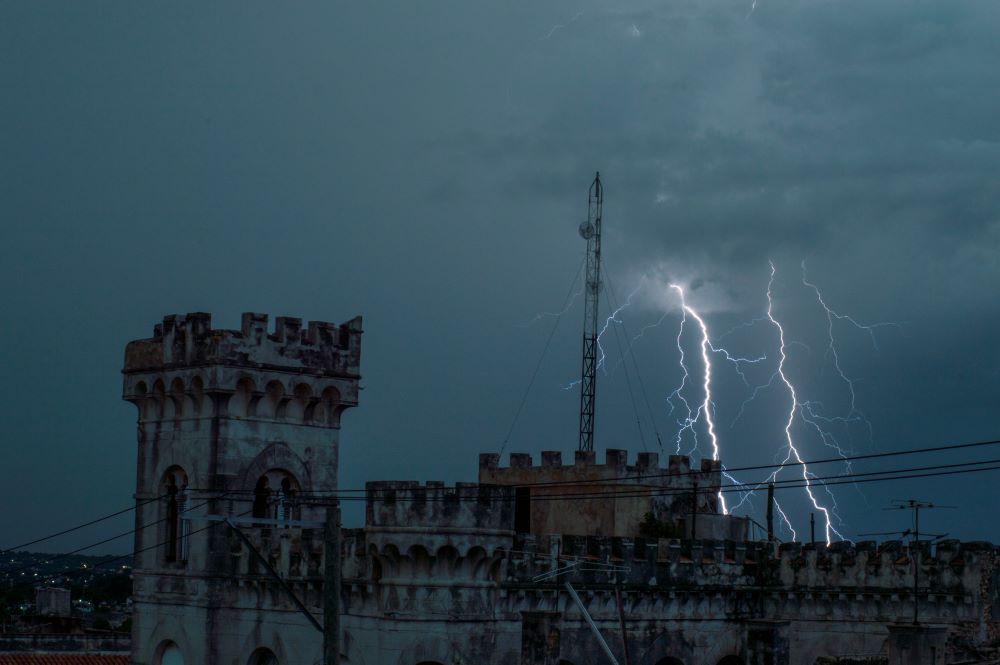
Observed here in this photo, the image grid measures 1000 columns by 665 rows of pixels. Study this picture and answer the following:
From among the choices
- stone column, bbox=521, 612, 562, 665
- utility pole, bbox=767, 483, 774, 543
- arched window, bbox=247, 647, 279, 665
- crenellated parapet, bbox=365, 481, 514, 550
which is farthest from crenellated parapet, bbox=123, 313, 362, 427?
utility pole, bbox=767, 483, 774, 543

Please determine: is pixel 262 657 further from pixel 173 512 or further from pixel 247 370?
pixel 247 370

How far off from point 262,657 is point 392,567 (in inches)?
254

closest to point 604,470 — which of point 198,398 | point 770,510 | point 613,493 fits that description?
point 613,493

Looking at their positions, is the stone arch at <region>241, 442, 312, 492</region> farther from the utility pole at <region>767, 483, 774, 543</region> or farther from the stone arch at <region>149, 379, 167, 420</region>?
the utility pole at <region>767, 483, 774, 543</region>

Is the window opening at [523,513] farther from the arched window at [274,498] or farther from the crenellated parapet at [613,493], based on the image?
the arched window at [274,498]

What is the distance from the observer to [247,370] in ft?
111

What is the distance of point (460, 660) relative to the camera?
28.3 meters

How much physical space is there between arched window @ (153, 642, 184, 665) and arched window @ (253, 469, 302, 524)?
4.08 meters

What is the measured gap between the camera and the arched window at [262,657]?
32816 millimetres

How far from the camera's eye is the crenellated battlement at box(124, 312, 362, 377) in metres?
34.0

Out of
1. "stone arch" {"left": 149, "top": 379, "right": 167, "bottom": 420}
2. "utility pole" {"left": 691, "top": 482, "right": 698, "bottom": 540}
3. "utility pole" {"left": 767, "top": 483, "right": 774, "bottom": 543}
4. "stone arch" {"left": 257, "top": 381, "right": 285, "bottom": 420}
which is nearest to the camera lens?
"stone arch" {"left": 257, "top": 381, "right": 285, "bottom": 420}

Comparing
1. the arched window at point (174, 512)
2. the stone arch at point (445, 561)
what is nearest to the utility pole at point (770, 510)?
the stone arch at point (445, 561)

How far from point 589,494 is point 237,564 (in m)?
12.4

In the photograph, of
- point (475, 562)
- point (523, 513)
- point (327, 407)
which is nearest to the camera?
point (475, 562)
